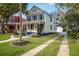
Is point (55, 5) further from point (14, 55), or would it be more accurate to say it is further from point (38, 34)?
point (14, 55)

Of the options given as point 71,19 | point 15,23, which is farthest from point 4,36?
point 71,19

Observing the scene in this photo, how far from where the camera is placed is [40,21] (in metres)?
3.72

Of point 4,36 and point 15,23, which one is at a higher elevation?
point 15,23

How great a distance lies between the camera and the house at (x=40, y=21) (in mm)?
3696

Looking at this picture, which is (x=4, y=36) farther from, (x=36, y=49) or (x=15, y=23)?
(x=36, y=49)

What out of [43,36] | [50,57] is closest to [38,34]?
[43,36]

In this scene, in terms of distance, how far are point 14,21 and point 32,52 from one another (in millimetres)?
397

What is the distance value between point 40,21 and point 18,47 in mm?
379

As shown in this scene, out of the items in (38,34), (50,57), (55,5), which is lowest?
(50,57)

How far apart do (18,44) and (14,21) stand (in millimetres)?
260

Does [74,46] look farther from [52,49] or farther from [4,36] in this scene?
[4,36]

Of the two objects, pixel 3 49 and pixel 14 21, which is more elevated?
pixel 14 21

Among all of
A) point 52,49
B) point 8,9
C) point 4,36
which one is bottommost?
point 52,49

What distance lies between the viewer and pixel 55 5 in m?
3.68
